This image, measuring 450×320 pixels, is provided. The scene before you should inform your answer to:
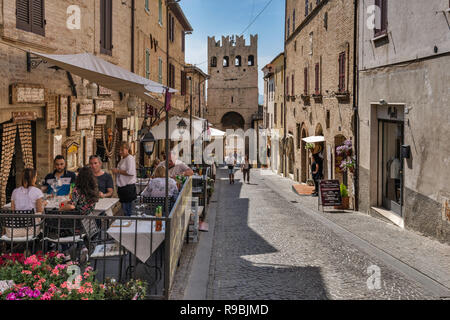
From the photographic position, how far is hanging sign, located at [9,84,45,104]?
871 centimetres

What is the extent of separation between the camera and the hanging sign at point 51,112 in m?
10.2

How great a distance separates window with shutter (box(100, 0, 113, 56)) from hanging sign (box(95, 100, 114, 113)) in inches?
55.1

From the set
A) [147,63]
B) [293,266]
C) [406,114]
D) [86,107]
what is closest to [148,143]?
[86,107]

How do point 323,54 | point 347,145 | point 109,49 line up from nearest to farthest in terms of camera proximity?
point 109,49 < point 347,145 < point 323,54

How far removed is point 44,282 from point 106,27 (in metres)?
11.3

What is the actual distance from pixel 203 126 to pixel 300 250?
12.9 meters

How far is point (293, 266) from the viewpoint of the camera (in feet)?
26.3

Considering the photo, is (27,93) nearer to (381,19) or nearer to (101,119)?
(101,119)

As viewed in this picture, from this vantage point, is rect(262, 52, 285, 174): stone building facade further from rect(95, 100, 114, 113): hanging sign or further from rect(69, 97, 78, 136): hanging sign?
rect(69, 97, 78, 136): hanging sign

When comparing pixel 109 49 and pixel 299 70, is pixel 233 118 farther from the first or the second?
pixel 109 49

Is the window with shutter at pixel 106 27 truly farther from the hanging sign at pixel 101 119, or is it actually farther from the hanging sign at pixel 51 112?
the hanging sign at pixel 51 112

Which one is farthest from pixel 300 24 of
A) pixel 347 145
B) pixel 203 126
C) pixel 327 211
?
pixel 327 211

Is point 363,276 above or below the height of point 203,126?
below

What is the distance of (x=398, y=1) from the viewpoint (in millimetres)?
12273
